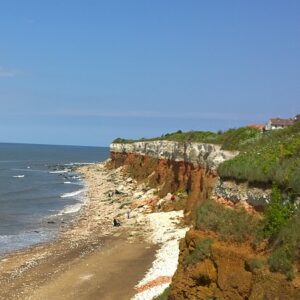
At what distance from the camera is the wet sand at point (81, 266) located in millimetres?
27297

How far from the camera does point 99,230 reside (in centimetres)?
4594

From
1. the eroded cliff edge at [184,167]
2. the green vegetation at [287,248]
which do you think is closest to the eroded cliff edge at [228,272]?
the green vegetation at [287,248]

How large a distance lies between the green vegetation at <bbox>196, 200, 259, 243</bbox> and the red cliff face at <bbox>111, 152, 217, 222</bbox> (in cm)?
1661

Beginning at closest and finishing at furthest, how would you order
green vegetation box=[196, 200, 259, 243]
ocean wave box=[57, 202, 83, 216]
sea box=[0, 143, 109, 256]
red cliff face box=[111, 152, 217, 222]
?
green vegetation box=[196, 200, 259, 243]
red cliff face box=[111, 152, 217, 222]
sea box=[0, 143, 109, 256]
ocean wave box=[57, 202, 83, 216]

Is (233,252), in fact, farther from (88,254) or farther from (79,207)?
(79,207)

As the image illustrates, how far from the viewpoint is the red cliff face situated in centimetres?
4122

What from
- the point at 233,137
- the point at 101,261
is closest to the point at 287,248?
the point at 101,261

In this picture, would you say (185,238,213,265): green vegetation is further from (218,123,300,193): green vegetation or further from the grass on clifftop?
the grass on clifftop

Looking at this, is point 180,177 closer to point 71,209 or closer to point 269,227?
point 71,209

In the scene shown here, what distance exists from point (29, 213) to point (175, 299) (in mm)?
44941

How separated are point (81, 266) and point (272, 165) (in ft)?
62.6

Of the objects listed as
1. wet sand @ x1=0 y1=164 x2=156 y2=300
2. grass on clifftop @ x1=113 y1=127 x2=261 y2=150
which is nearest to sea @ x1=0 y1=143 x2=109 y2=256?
wet sand @ x1=0 y1=164 x2=156 y2=300

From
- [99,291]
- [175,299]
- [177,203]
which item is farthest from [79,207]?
[175,299]

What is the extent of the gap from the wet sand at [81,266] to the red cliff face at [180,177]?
5.99 m
